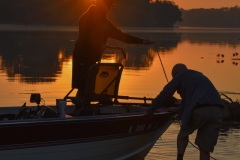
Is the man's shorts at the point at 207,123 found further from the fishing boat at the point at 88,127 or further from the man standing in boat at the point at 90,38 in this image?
the man standing in boat at the point at 90,38

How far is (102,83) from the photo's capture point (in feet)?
33.6

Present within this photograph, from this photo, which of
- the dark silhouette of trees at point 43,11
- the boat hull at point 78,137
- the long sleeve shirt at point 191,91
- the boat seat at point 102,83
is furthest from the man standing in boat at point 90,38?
the dark silhouette of trees at point 43,11

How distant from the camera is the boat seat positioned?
9.99 metres

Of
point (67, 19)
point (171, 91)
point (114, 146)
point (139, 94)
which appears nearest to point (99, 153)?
point (114, 146)

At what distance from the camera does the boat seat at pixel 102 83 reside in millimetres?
9991

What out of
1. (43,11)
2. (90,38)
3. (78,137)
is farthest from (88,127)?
(43,11)

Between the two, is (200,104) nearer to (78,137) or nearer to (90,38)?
(78,137)

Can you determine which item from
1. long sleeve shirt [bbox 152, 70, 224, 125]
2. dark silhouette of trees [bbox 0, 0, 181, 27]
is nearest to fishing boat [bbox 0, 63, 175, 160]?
long sleeve shirt [bbox 152, 70, 224, 125]

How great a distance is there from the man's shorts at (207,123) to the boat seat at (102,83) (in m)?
1.71

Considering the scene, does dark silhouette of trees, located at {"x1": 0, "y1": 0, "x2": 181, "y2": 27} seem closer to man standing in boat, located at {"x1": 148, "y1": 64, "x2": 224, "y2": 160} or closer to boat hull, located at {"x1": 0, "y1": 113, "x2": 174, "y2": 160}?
boat hull, located at {"x1": 0, "y1": 113, "x2": 174, "y2": 160}

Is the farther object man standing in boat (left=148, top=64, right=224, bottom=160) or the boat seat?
the boat seat

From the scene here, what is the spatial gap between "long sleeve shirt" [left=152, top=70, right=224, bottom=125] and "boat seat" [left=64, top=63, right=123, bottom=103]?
132cm

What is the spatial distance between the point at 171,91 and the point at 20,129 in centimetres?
201

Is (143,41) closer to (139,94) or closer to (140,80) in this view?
(139,94)
